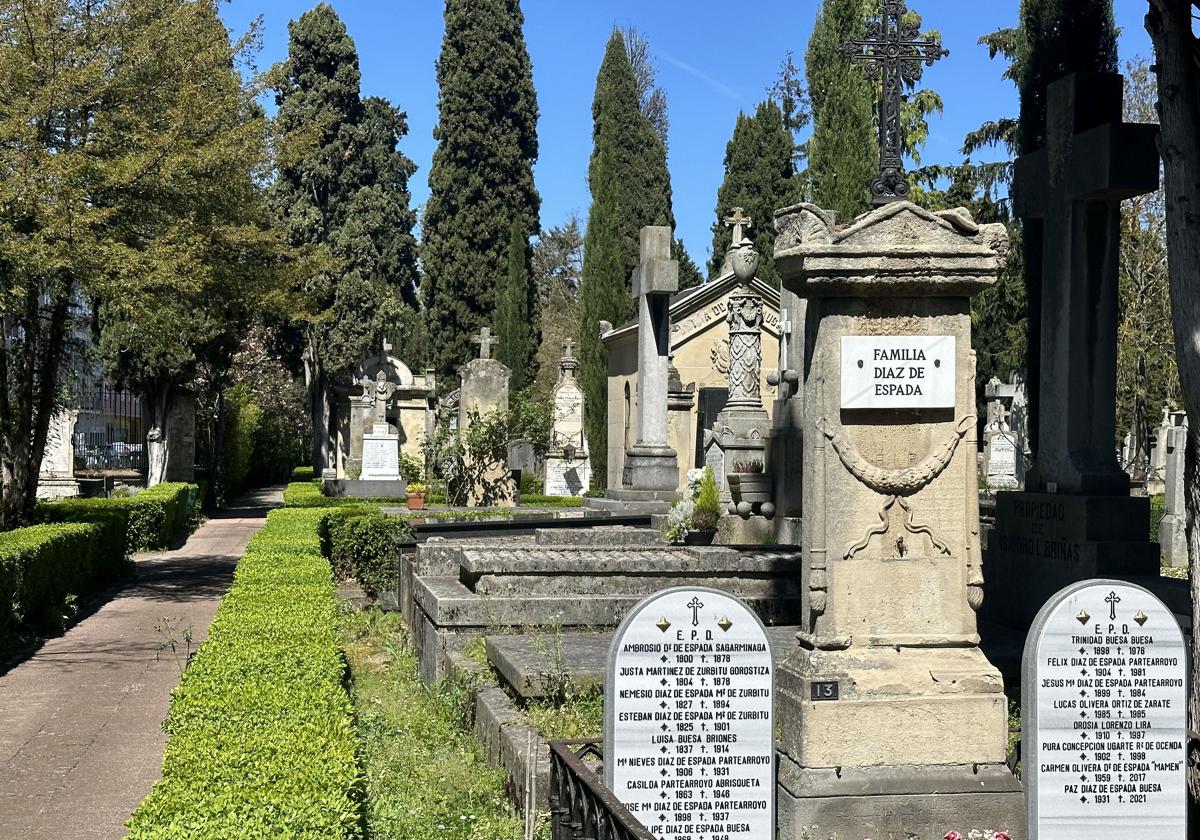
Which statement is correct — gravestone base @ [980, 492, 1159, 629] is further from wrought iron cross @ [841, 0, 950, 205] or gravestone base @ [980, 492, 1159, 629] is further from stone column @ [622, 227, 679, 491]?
stone column @ [622, 227, 679, 491]

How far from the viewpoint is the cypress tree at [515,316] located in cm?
4106

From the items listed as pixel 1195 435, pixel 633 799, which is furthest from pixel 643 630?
pixel 1195 435

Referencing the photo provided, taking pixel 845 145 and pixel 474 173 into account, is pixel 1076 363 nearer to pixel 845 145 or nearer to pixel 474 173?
pixel 845 145

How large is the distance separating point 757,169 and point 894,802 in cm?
4271

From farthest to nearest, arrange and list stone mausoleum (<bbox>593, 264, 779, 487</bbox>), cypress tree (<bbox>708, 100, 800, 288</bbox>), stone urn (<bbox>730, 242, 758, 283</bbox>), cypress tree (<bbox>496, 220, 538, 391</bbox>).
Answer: cypress tree (<bbox>708, 100, 800, 288</bbox>), cypress tree (<bbox>496, 220, 538, 391</bbox>), stone mausoleum (<bbox>593, 264, 779, 487</bbox>), stone urn (<bbox>730, 242, 758, 283</bbox>)

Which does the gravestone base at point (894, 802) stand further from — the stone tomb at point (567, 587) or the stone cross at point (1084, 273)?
the stone cross at point (1084, 273)

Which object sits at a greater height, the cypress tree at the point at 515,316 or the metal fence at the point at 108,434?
the cypress tree at the point at 515,316

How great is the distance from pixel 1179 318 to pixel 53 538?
11716 millimetres

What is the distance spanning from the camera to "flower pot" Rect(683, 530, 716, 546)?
547 inches

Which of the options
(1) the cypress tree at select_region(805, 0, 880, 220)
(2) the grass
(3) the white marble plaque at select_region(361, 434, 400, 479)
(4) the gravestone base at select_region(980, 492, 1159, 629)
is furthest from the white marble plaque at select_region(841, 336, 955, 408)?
(3) the white marble plaque at select_region(361, 434, 400, 479)

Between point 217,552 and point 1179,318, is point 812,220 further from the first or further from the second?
point 217,552

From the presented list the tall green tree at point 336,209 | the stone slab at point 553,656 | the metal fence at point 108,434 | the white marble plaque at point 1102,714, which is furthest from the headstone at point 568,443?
the white marble plaque at point 1102,714

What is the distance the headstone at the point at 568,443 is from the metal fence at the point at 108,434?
36.1 feet

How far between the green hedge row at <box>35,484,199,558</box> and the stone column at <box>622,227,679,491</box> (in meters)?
7.56
